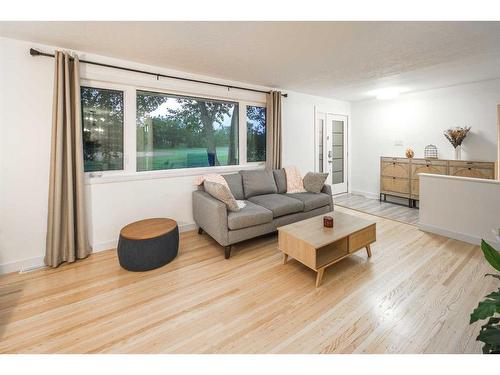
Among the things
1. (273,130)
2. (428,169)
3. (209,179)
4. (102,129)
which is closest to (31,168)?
(102,129)

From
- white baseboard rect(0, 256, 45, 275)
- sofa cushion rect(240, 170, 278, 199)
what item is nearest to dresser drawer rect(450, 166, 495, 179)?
sofa cushion rect(240, 170, 278, 199)

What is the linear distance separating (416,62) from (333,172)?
3.03 m

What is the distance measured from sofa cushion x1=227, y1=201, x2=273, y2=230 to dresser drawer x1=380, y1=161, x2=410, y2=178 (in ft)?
11.5

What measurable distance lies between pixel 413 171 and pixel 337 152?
1.71 metres

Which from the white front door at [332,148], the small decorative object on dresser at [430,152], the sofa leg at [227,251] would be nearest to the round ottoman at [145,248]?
the sofa leg at [227,251]

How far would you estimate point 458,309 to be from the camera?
185 cm

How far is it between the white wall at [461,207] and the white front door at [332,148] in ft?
7.53

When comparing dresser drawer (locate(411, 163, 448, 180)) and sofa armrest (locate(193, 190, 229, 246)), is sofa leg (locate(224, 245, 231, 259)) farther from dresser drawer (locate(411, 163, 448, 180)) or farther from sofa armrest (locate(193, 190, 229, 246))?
dresser drawer (locate(411, 163, 448, 180))

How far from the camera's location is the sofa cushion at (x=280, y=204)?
123 inches

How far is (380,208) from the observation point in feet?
15.6

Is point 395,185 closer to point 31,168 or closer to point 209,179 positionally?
point 209,179

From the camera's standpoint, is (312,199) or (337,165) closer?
(312,199)

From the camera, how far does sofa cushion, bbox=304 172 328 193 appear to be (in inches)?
150

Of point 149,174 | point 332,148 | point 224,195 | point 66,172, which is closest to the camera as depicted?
point 66,172
